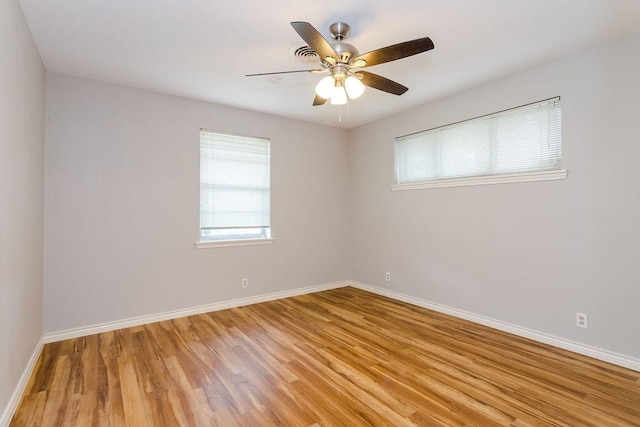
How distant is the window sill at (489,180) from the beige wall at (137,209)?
1.69 m

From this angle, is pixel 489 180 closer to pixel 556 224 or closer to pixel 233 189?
pixel 556 224

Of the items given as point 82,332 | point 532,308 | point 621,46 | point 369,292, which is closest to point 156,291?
point 82,332

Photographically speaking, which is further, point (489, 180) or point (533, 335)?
point (489, 180)

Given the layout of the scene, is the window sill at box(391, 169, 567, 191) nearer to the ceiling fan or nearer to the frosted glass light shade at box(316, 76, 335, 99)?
the ceiling fan

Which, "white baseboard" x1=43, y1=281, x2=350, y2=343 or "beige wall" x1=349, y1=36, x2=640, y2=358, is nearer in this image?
"beige wall" x1=349, y1=36, x2=640, y2=358

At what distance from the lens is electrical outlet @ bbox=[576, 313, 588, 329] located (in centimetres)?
259

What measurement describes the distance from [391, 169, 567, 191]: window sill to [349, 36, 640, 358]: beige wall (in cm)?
5

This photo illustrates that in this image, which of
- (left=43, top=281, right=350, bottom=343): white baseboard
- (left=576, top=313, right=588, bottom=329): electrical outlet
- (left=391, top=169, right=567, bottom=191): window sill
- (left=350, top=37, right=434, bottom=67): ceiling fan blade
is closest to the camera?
(left=350, top=37, right=434, bottom=67): ceiling fan blade

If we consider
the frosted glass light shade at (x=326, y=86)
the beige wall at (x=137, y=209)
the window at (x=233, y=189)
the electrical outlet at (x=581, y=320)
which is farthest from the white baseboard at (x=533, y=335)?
the frosted glass light shade at (x=326, y=86)

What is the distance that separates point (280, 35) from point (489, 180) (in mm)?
2442

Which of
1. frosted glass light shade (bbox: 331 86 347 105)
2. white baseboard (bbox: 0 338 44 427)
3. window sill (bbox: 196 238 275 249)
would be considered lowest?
white baseboard (bbox: 0 338 44 427)

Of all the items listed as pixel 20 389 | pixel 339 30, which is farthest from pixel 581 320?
pixel 20 389

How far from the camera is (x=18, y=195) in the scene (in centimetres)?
201

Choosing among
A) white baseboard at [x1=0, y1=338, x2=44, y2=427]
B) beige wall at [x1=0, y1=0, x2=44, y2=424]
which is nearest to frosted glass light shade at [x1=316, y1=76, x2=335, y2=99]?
beige wall at [x1=0, y1=0, x2=44, y2=424]
